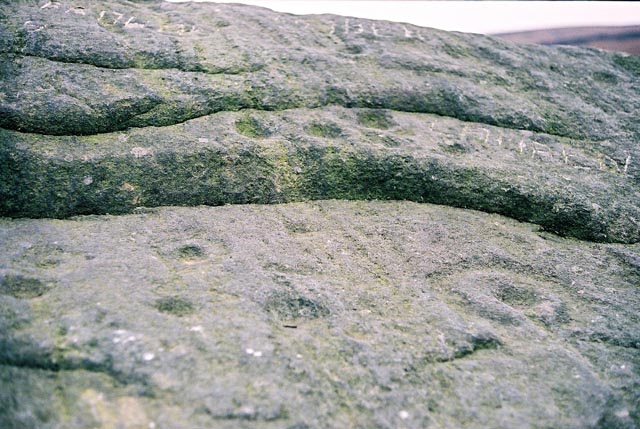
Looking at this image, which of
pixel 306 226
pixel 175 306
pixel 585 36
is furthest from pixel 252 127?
pixel 585 36

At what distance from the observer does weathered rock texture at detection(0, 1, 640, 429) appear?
3.59 ft

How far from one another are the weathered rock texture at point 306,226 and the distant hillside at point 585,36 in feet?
3.42

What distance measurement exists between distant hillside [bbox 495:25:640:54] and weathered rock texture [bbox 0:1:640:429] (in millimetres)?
1041

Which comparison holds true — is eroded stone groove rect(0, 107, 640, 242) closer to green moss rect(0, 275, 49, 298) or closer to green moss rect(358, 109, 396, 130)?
green moss rect(358, 109, 396, 130)

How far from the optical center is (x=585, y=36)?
3316 mm

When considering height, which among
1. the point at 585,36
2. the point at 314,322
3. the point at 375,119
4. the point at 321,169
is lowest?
the point at 314,322

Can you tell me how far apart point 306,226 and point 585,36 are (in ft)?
8.26

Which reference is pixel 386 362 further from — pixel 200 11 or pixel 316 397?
pixel 200 11

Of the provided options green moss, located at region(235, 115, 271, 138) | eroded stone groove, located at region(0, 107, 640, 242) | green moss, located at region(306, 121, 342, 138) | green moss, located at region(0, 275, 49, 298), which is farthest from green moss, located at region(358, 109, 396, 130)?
green moss, located at region(0, 275, 49, 298)

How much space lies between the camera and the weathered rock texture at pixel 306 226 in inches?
43.1

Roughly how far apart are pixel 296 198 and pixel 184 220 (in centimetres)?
33

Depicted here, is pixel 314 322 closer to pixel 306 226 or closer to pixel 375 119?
pixel 306 226

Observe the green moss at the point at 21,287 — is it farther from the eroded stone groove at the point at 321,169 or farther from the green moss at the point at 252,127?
the green moss at the point at 252,127

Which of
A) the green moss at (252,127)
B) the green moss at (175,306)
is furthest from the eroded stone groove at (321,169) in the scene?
the green moss at (175,306)
